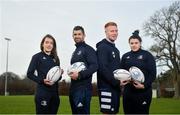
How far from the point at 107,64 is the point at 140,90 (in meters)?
0.92

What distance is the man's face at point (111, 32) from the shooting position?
23.5 ft

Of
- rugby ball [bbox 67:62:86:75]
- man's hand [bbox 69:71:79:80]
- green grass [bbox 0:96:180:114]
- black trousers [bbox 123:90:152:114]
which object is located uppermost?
rugby ball [bbox 67:62:86:75]

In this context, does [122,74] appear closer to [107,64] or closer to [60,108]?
[107,64]

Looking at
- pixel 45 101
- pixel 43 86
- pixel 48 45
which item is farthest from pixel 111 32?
pixel 45 101

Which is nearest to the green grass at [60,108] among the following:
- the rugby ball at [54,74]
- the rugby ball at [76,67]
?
the rugby ball at [54,74]

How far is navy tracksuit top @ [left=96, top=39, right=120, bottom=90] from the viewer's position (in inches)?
273

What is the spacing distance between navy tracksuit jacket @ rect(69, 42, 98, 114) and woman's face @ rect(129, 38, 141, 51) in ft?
2.79

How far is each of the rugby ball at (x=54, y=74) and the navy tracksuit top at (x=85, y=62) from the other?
29cm

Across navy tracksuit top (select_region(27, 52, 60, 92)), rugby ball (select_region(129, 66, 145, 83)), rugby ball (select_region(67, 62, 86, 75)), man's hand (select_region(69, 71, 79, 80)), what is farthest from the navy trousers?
rugby ball (select_region(129, 66, 145, 83))

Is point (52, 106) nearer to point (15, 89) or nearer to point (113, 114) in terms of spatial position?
point (113, 114)

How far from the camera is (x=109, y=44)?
7.23 metres

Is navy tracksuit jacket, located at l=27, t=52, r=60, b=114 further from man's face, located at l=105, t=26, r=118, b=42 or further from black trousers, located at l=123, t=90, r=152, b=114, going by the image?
black trousers, located at l=123, t=90, r=152, b=114

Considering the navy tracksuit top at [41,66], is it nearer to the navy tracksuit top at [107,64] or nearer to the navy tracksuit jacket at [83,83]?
the navy tracksuit jacket at [83,83]

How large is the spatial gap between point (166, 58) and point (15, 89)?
36988mm
